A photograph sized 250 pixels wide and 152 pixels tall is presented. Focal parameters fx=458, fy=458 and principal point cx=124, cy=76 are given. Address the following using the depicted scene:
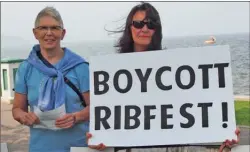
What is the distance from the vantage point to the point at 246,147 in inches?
113

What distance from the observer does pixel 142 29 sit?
2.89 m

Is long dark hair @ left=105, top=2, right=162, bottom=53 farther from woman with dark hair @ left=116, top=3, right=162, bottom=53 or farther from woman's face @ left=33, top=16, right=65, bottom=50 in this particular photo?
woman's face @ left=33, top=16, right=65, bottom=50

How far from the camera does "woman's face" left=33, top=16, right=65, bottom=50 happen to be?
2990 millimetres

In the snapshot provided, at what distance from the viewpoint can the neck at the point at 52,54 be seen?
3064mm

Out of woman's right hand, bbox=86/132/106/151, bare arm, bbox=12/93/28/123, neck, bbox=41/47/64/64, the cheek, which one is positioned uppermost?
the cheek

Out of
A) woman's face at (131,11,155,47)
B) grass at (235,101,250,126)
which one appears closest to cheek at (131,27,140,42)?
woman's face at (131,11,155,47)

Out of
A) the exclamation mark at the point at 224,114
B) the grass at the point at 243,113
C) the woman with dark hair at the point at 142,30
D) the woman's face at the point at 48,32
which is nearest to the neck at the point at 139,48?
the woman with dark hair at the point at 142,30

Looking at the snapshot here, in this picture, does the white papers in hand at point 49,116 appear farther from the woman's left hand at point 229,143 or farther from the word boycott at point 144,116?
the woman's left hand at point 229,143

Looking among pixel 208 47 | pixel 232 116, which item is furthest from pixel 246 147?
pixel 208 47

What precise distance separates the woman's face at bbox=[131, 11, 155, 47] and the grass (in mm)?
7975

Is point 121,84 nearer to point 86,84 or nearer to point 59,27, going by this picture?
point 86,84

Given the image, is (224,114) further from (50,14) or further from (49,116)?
(50,14)

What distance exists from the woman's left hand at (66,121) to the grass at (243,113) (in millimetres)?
8007

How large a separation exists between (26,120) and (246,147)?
1.43 m
